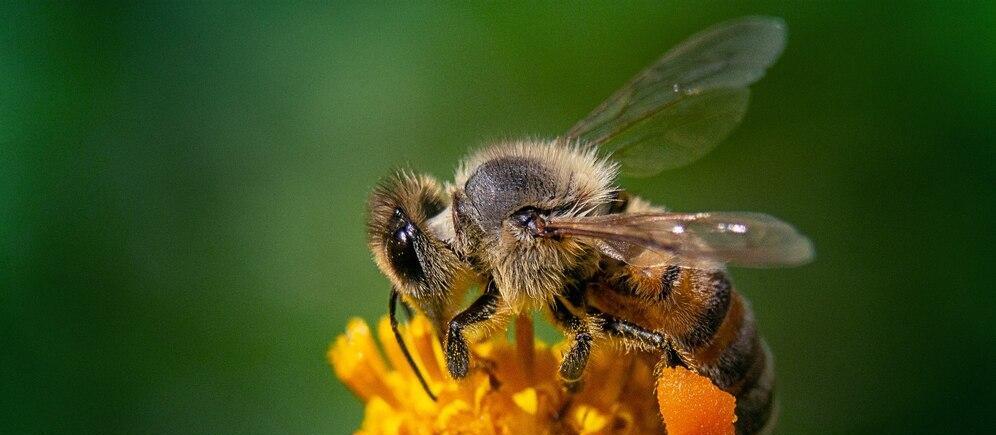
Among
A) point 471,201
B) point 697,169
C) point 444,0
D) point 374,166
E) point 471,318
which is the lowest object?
point 471,318

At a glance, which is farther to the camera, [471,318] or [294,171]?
[294,171]

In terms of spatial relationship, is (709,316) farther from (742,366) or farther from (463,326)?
(463,326)

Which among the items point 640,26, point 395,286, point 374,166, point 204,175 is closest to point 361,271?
point 374,166

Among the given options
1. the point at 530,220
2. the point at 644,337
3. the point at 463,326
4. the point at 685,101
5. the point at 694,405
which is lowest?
the point at 694,405

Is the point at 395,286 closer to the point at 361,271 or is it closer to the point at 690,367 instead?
the point at 690,367

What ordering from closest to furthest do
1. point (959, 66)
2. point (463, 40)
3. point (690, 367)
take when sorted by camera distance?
point (690, 367) < point (959, 66) < point (463, 40)

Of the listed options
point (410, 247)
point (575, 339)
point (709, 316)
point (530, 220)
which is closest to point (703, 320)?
point (709, 316)
